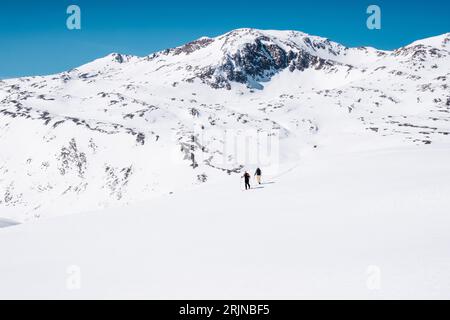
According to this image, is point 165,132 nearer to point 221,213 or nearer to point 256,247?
point 221,213

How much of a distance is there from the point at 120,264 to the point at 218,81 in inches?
6176

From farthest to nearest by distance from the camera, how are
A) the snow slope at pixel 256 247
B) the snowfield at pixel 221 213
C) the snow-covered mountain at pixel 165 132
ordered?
the snow-covered mountain at pixel 165 132 < the snowfield at pixel 221 213 < the snow slope at pixel 256 247

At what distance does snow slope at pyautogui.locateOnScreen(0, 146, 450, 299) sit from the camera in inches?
346

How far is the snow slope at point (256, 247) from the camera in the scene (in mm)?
8781

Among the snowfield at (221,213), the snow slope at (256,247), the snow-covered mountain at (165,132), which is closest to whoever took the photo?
the snow slope at (256,247)

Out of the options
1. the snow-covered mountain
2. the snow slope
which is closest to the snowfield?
the snow slope

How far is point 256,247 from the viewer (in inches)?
464

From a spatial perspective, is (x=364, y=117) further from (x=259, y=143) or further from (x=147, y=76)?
(x=147, y=76)

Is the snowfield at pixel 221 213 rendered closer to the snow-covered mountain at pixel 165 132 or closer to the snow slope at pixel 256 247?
the snow slope at pixel 256 247

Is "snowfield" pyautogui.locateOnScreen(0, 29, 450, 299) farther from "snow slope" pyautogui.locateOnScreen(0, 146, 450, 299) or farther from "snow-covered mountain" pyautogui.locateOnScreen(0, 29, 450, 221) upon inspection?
"snow-covered mountain" pyautogui.locateOnScreen(0, 29, 450, 221)

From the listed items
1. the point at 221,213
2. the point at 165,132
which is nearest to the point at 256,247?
the point at 221,213

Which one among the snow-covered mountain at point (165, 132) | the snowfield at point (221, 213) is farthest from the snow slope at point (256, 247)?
the snow-covered mountain at point (165, 132)

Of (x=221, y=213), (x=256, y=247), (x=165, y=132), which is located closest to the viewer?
(x=256, y=247)

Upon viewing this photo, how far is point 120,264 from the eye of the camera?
37.7 ft
